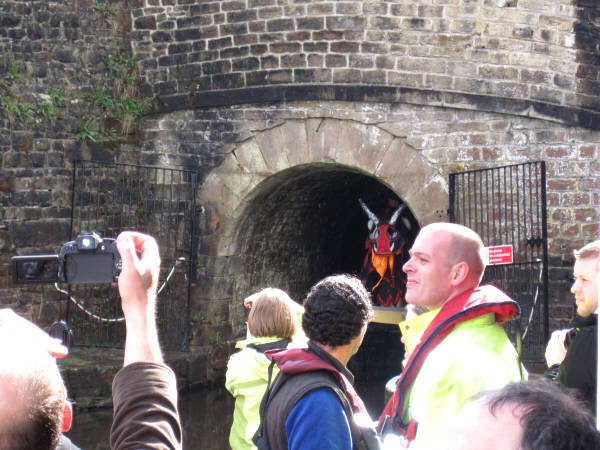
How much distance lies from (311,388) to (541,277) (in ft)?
17.2

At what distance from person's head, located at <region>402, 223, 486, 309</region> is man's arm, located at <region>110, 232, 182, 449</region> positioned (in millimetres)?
1128

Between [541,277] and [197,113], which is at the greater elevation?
[197,113]

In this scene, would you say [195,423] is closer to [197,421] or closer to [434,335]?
[197,421]

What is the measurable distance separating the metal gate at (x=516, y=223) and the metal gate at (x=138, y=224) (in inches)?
117

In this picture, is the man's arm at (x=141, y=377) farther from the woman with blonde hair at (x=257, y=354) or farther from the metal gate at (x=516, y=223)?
the metal gate at (x=516, y=223)

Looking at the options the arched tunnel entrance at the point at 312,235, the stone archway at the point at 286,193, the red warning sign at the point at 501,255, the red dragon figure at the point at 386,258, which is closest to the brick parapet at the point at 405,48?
the stone archway at the point at 286,193

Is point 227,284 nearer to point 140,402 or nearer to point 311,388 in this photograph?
point 311,388

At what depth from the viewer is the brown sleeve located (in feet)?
5.30

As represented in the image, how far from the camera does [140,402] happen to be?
1.65m

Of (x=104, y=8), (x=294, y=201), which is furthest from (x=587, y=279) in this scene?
(x=104, y=8)

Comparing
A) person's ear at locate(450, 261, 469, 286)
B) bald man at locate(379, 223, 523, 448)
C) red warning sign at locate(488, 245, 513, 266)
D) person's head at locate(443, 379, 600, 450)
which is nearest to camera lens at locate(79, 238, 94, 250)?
bald man at locate(379, 223, 523, 448)

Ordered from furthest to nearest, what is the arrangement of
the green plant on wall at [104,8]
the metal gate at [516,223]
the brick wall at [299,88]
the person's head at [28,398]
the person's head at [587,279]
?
the green plant on wall at [104,8], the brick wall at [299,88], the metal gate at [516,223], the person's head at [587,279], the person's head at [28,398]

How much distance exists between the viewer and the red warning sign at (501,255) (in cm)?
692

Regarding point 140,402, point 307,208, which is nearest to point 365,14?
point 307,208
